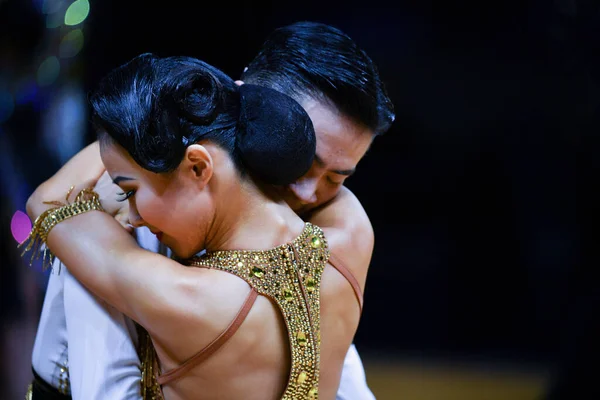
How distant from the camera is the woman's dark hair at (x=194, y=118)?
4.00 ft

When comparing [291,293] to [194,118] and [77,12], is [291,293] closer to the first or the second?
[194,118]

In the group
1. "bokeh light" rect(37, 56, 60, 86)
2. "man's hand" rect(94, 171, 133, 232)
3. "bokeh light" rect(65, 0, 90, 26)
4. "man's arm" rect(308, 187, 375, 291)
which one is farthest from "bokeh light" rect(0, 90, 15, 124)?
"man's arm" rect(308, 187, 375, 291)

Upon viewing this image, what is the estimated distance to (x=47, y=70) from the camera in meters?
2.23

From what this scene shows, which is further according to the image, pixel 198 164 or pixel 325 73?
pixel 325 73

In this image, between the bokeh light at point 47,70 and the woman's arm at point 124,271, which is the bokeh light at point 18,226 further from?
the woman's arm at point 124,271

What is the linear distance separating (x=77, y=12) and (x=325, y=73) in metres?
1.13

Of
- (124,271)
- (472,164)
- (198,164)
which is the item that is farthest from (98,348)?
(472,164)

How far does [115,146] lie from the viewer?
1269mm

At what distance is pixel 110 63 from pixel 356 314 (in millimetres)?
1426

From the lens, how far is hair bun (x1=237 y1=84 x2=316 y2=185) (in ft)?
4.19

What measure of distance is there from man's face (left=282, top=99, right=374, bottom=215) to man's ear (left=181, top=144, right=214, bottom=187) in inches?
10.3

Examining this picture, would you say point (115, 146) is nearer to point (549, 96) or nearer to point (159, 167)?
point (159, 167)

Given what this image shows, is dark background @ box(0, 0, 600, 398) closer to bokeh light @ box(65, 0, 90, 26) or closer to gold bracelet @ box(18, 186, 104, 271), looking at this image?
bokeh light @ box(65, 0, 90, 26)

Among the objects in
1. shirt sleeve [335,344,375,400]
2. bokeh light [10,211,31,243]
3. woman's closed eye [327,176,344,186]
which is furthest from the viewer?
bokeh light [10,211,31,243]
